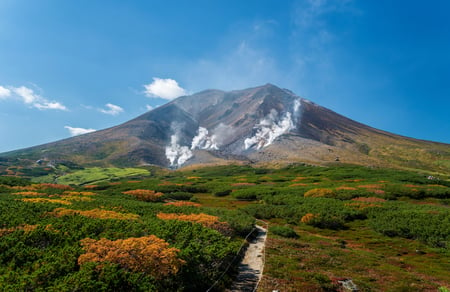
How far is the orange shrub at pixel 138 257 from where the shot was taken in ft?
36.3

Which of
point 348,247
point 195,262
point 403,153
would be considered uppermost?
point 403,153

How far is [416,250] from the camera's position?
21.8m

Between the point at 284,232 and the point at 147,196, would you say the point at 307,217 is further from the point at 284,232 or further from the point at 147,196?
the point at 147,196

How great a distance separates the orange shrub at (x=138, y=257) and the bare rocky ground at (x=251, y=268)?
3986 mm

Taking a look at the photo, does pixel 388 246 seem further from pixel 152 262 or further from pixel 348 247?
pixel 152 262

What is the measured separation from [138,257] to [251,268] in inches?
303

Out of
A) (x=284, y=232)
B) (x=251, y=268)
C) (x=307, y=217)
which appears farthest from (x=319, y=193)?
(x=251, y=268)

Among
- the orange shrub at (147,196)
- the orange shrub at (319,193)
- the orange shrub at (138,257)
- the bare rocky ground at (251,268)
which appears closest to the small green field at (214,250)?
the orange shrub at (138,257)

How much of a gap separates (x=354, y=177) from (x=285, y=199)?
3585 centimetres

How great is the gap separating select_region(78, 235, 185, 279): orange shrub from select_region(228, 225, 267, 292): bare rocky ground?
13.1 feet

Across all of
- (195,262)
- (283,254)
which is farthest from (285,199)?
(195,262)

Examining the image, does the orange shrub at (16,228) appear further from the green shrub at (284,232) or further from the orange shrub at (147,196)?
the orange shrub at (147,196)

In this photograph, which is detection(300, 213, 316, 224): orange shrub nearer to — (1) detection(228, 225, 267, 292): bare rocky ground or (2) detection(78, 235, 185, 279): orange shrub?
(1) detection(228, 225, 267, 292): bare rocky ground

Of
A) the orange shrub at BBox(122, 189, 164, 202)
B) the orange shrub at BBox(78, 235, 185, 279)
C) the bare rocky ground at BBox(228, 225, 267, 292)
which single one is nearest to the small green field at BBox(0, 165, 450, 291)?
the orange shrub at BBox(78, 235, 185, 279)
